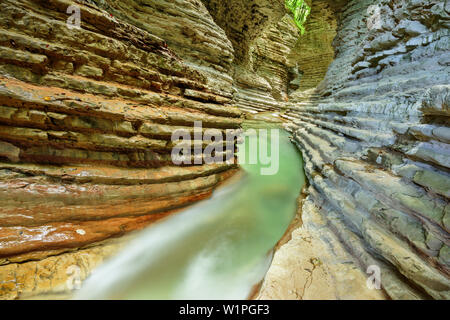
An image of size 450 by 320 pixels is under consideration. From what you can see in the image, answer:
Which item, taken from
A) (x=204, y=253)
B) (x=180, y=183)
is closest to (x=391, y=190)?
(x=204, y=253)

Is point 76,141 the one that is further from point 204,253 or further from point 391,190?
point 391,190

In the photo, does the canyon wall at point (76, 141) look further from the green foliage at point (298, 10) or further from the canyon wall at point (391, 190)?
the green foliage at point (298, 10)

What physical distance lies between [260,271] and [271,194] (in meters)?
2.21

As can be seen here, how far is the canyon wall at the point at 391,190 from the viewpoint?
1.80 meters

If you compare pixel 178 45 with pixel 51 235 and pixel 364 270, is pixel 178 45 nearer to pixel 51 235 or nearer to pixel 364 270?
pixel 51 235

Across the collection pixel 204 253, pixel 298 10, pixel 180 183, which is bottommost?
pixel 204 253

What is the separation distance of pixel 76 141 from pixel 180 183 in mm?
1917

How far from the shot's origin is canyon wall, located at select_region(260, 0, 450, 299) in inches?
70.9

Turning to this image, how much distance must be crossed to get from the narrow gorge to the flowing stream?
24 millimetres

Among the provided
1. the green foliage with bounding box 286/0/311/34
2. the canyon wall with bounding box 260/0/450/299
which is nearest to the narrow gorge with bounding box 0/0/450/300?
the canyon wall with bounding box 260/0/450/299

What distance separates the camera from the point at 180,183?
3607 millimetres
